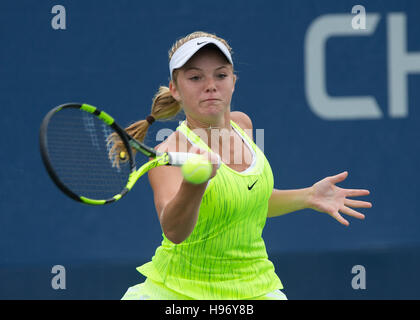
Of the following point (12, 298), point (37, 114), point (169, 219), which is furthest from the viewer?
point (37, 114)

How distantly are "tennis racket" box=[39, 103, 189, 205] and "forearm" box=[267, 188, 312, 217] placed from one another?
76cm

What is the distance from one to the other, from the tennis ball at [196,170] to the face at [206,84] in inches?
20.9

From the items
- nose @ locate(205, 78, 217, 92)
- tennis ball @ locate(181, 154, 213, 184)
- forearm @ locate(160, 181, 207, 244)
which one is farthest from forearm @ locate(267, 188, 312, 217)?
tennis ball @ locate(181, 154, 213, 184)

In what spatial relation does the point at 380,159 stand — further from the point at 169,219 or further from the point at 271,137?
the point at 169,219

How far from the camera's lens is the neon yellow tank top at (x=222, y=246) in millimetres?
2592

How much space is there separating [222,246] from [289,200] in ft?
1.93

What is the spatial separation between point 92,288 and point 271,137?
5.57 feet

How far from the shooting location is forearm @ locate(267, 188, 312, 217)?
3.11m

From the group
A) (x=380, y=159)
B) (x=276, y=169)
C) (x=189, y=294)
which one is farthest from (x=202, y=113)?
(x=380, y=159)

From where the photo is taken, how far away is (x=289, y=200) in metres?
3.12

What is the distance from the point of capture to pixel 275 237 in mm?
5352

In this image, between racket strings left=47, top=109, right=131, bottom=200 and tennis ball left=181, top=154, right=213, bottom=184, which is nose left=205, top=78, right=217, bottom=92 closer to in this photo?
racket strings left=47, top=109, right=131, bottom=200

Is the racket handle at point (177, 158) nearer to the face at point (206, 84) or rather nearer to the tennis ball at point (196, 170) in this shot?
the tennis ball at point (196, 170)

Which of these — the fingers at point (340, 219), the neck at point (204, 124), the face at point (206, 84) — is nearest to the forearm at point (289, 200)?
the fingers at point (340, 219)
